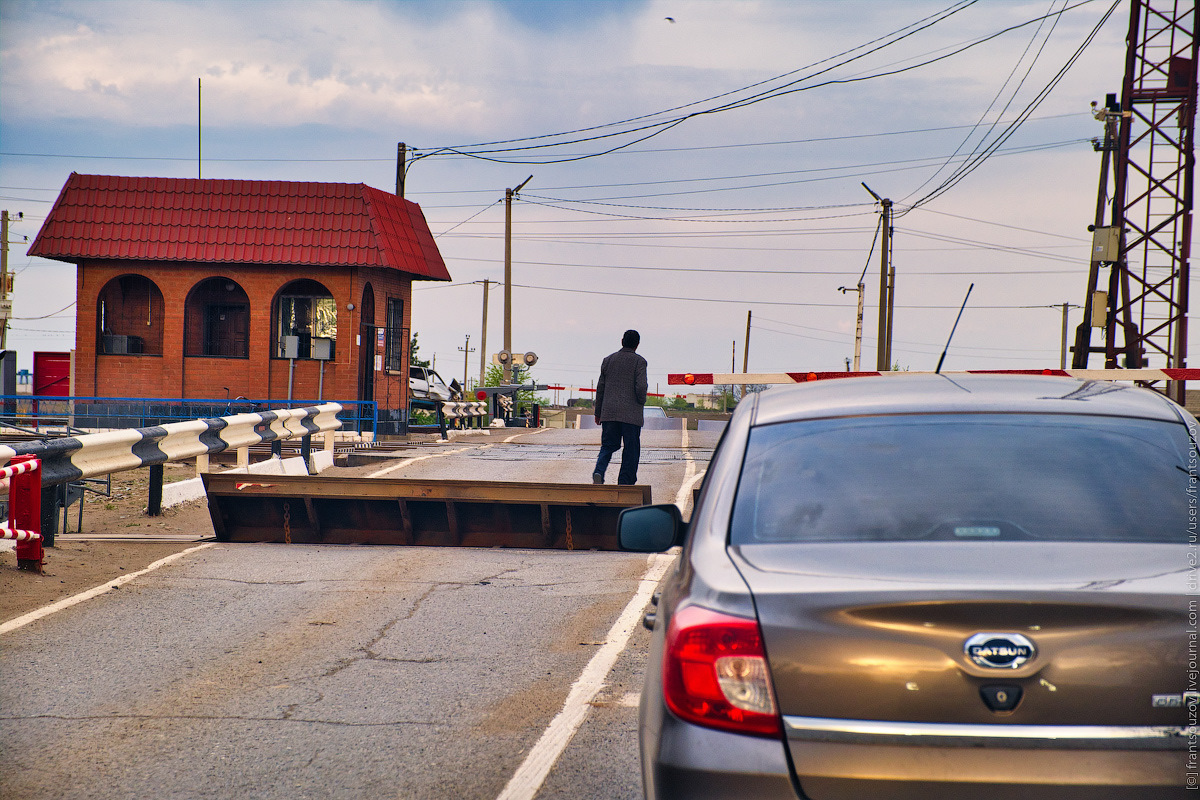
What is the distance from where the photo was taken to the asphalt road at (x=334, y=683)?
4484 millimetres

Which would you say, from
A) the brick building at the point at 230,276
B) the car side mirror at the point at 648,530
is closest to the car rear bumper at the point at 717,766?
the car side mirror at the point at 648,530

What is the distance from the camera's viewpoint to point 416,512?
34.5 ft

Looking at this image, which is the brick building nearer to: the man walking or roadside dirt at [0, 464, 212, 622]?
roadside dirt at [0, 464, 212, 622]

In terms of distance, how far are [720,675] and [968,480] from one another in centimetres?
97

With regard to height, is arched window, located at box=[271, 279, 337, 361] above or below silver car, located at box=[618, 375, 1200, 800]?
above

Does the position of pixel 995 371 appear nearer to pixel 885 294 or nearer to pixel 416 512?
pixel 416 512

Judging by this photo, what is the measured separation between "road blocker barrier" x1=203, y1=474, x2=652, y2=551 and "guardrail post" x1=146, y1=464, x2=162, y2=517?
1879 mm

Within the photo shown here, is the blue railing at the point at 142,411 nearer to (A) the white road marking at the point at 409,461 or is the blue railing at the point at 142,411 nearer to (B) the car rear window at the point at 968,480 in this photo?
(A) the white road marking at the point at 409,461

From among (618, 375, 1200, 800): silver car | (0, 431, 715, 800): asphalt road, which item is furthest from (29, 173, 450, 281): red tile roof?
(618, 375, 1200, 800): silver car

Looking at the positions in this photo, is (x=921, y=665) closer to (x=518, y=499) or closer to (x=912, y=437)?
(x=912, y=437)

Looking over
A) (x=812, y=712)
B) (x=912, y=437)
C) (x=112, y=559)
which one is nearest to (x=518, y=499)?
(x=112, y=559)

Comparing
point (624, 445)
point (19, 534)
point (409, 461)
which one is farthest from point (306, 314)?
point (19, 534)

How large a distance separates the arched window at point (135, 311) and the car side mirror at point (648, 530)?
94.2ft

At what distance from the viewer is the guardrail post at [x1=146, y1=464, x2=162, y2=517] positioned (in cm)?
1212
